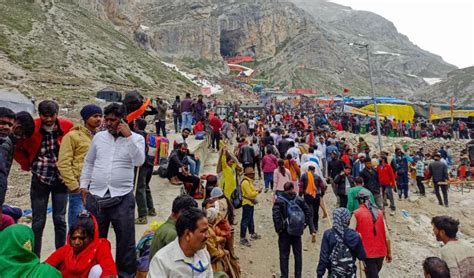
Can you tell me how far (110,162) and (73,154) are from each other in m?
0.53

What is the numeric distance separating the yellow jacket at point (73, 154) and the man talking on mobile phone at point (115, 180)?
0.66 ft

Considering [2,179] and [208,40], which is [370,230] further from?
[208,40]

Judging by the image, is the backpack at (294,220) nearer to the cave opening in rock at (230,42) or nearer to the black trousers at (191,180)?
the black trousers at (191,180)

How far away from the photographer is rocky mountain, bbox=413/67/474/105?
5394 cm

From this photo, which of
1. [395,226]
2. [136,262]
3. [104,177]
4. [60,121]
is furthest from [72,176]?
[395,226]

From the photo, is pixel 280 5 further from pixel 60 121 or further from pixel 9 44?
pixel 60 121

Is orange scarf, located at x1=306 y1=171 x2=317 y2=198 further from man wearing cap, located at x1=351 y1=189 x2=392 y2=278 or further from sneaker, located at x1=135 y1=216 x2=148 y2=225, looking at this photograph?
Result: sneaker, located at x1=135 y1=216 x2=148 y2=225

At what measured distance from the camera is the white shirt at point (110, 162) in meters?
2.94

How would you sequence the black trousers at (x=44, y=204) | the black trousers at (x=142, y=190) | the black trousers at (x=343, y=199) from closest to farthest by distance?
1. the black trousers at (x=44, y=204)
2. the black trousers at (x=142, y=190)
3. the black trousers at (x=343, y=199)

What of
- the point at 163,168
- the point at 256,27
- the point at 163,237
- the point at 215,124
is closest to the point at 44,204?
the point at 163,237

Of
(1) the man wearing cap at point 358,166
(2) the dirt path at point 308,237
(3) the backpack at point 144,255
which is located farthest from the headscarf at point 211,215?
(1) the man wearing cap at point 358,166

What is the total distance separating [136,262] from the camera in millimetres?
3104

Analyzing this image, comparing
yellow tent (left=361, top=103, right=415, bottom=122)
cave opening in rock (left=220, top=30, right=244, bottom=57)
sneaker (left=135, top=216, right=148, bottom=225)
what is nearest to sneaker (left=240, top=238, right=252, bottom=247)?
sneaker (left=135, top=216, right=148, bottom=225)

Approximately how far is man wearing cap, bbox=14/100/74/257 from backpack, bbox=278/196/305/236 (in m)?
3.09
